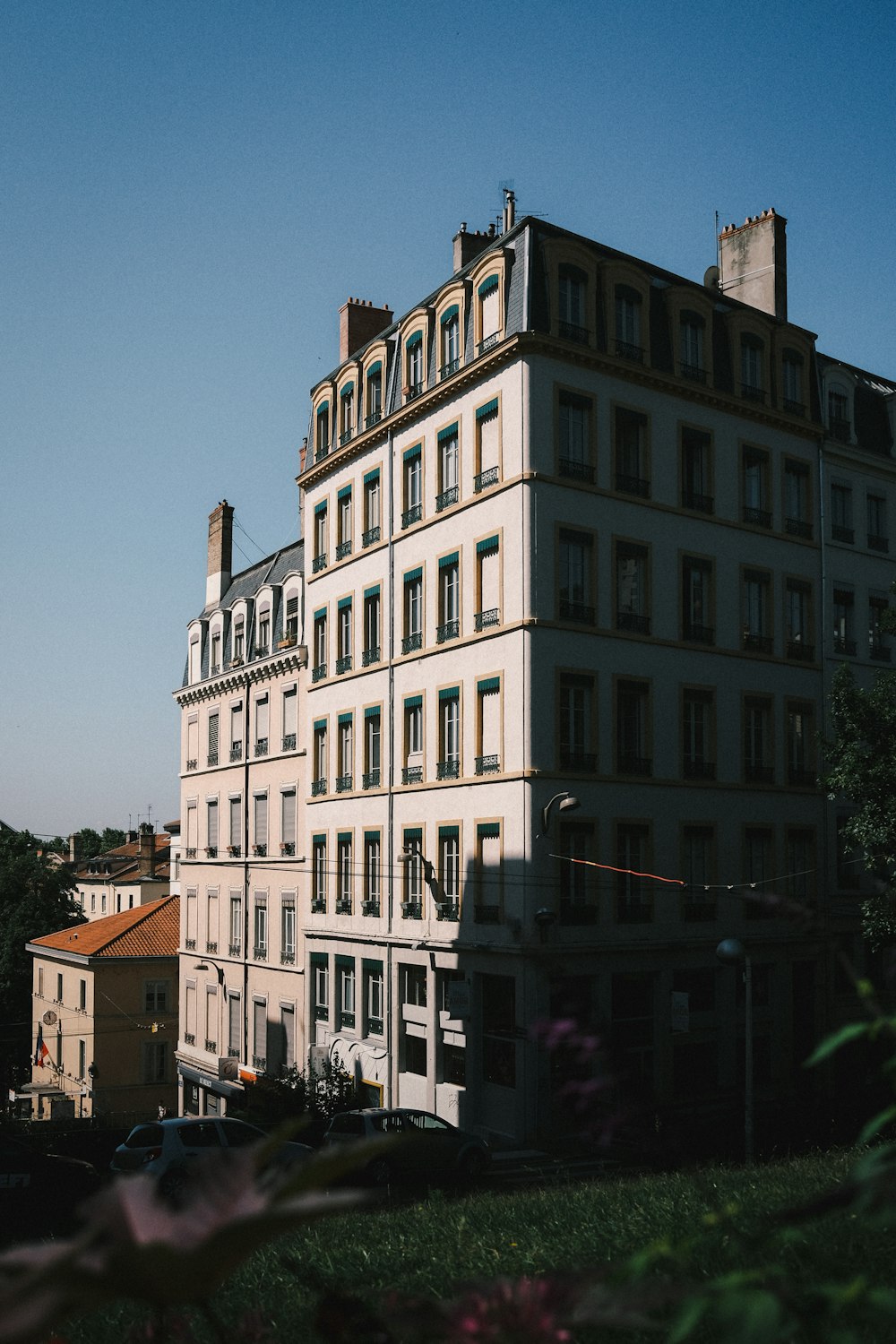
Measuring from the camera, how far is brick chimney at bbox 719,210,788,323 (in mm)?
43781

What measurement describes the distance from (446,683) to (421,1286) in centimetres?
3037

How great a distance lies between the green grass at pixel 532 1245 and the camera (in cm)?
617

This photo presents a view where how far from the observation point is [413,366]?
41.0 meters

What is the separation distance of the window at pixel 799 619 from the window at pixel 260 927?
71.0ft

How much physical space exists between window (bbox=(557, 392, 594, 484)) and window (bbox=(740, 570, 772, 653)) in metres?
6.96

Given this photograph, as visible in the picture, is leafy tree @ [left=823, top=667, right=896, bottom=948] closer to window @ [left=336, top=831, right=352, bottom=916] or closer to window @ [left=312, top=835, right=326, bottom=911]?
window @ [left=336, top=831, right=352, bottom=916]

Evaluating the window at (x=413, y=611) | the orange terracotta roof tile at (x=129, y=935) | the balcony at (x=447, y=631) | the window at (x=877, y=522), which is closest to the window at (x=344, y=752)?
the window at (x=413, y=611)

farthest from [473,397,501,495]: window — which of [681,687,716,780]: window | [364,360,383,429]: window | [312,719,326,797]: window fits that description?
[312,719,326,797]: window

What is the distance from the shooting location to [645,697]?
121ft

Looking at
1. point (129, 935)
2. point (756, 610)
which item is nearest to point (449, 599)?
point (756, 610)

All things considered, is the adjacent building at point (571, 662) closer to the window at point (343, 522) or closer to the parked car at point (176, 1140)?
the window at point (343, 522)

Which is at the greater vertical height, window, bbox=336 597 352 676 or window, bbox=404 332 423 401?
window, bbox=404 332 423 401

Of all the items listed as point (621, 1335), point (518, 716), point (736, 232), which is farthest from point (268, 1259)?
point (736, 232)

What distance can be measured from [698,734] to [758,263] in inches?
672
